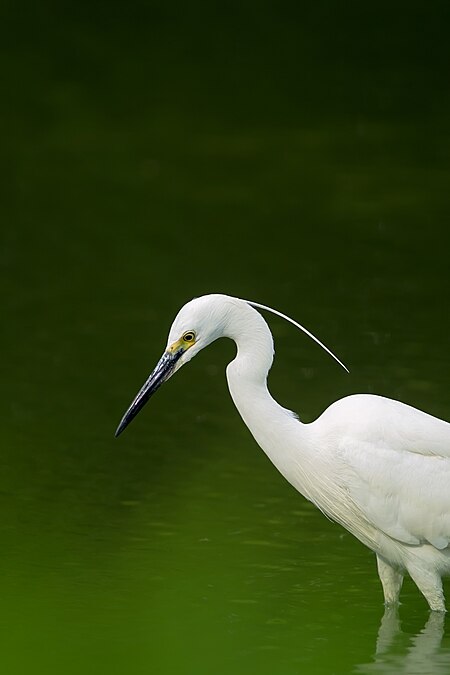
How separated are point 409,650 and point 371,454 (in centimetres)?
63

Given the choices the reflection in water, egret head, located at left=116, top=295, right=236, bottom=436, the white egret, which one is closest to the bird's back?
the white egret

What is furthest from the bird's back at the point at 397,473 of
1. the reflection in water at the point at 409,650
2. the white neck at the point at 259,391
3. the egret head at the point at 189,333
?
the egret head at the point at 189,333

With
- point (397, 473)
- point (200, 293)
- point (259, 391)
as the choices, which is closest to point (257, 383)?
point (259, 391)

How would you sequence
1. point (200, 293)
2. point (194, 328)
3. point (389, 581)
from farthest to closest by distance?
point (200, 293) → point (389, 581) → point (194, 328)

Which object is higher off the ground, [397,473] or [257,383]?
[257,383]

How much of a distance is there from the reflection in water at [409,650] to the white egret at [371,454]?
0.09 m

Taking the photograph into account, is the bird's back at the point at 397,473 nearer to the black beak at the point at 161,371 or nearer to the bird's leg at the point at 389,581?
the bird's leg at the point at 389,581

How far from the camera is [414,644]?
523 cm

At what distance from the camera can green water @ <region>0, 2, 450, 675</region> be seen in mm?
5375

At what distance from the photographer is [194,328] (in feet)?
16.6

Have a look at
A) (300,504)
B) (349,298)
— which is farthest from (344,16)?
(300,504)

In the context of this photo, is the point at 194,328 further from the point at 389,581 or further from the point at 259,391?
the point at 389,581

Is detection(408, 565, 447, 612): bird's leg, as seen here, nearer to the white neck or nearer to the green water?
the green water

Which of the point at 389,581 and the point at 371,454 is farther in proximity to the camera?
the point at 389,581
